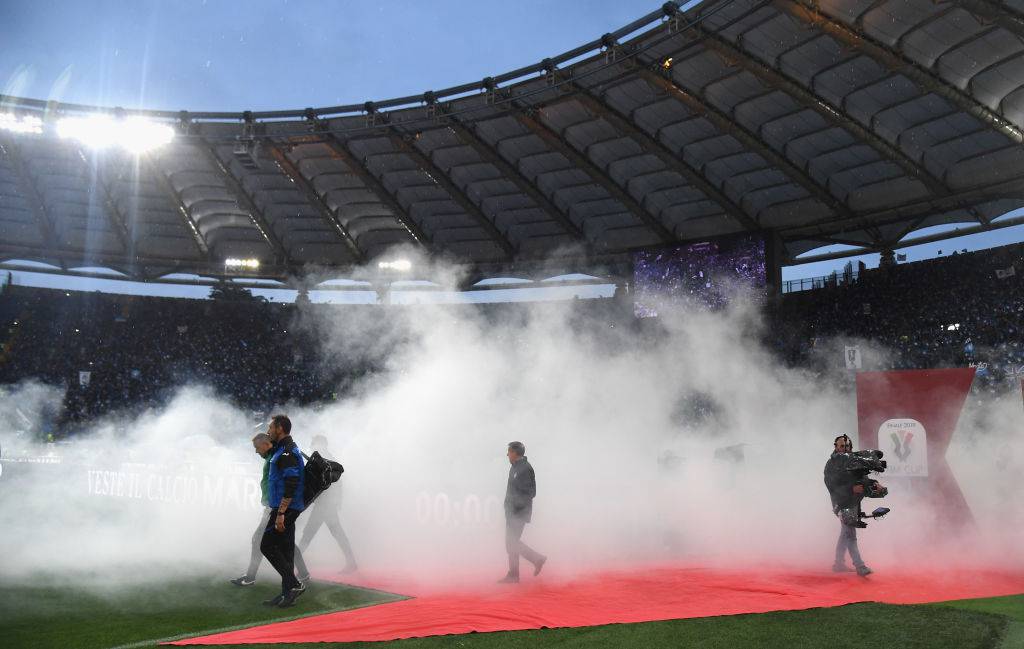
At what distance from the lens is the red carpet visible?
19.0ft

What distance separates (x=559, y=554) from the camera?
9.79m

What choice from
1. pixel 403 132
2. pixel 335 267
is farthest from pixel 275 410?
pixel 403 132

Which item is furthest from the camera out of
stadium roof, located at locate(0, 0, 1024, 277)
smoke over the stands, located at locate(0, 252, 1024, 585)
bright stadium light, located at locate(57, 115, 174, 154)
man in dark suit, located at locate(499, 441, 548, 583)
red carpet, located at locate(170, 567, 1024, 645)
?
bright stadium light, located at locate(57, 115, 174, 154)

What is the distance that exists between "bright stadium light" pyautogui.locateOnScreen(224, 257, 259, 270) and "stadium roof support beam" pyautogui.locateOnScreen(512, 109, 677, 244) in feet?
46.7

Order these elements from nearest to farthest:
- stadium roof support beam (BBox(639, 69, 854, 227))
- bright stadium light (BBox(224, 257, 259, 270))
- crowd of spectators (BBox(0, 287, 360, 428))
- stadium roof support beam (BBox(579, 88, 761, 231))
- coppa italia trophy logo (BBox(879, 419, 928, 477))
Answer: coppa italia trophy logo (BBox(879, 419, 928, 477)) < stadium roof support beam (BBox(639, 69, 854, 227)) < stadium roof support beam (BBox(579, 88, 761, 231)) < crowd of spectators (BBox(0, 287, 360, 428)) < bright stadium light (BBox(224, 257, 259, 270))

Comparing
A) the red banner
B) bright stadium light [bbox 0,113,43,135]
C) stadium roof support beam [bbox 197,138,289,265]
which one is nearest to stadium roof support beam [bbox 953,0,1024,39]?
the red banner

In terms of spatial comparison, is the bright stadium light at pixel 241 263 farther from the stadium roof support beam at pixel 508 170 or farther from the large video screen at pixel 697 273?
the large video screen at pixel 697 273

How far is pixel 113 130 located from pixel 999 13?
21.8 m

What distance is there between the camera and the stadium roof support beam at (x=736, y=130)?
1889 cm

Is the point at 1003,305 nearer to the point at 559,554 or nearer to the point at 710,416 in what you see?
the point at 710,416

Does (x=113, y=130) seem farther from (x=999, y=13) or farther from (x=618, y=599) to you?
(x=999, y=13)

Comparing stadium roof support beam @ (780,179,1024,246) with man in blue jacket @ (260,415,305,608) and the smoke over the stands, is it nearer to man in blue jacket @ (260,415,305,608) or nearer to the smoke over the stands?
the smoke over the stands

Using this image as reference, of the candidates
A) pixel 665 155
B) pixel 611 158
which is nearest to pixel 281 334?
pixel 611 158

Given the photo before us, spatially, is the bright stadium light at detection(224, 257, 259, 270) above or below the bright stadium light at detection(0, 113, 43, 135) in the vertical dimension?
below
